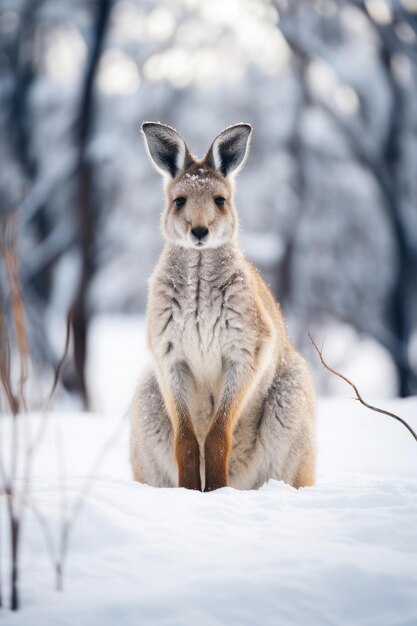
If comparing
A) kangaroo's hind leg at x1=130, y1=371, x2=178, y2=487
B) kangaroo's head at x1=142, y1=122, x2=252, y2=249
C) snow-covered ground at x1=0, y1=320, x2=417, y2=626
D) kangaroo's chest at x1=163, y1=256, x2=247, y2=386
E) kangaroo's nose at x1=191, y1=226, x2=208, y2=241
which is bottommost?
kangaroo's hind leg at x1=130, y1=371, x2=178, y2=487

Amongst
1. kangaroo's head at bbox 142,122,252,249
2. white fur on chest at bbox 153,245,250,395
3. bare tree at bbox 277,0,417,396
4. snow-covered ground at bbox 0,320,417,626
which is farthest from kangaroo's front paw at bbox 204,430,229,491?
bare tree at bbox 277,0,417,396

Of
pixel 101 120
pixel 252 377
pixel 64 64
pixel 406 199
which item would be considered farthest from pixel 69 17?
pixel 252 377

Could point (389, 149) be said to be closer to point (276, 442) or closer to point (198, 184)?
point (198, 184)

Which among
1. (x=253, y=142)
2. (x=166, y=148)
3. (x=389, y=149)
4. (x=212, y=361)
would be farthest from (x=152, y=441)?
(x=253, y=142)

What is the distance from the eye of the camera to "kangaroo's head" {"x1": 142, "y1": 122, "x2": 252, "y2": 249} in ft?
14.9

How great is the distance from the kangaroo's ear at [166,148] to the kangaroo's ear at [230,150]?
18 cm

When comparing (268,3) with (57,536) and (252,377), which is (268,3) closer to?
(252,377)

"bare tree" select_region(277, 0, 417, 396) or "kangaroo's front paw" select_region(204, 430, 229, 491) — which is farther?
"bare tree" select_region(277, 0, 417, 396)

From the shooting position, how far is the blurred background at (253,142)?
12438 mm

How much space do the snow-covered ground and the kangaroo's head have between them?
1.70 metres

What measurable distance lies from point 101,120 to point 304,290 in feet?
19.4

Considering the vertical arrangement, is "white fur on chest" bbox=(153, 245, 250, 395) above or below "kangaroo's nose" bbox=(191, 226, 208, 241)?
below

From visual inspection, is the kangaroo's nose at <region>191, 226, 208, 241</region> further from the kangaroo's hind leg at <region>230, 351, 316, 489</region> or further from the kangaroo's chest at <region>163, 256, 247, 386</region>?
the kangaroo's hind leg at <region>230, 351, 316, 489</region>

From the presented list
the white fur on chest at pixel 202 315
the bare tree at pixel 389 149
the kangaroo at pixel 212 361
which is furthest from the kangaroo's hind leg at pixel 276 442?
the bare tree at pixel 389 149
